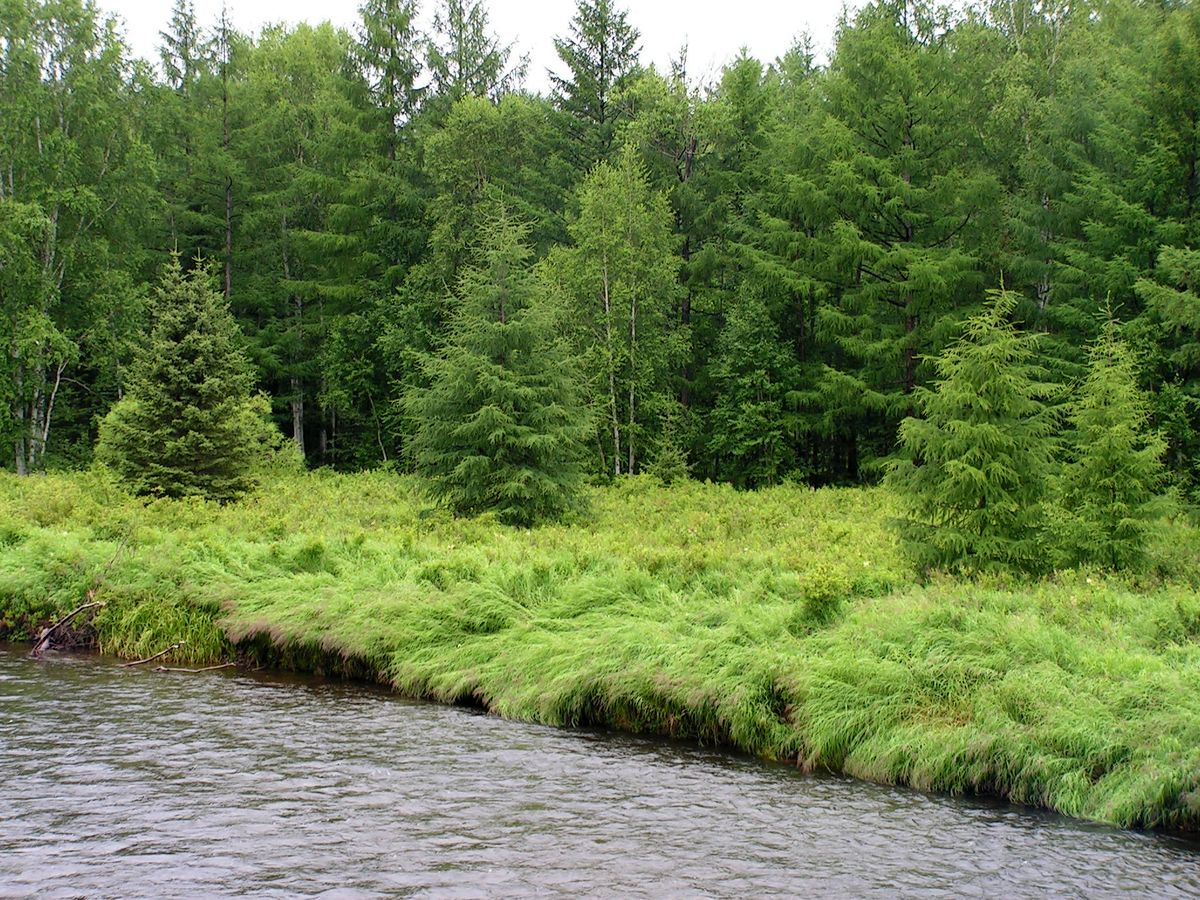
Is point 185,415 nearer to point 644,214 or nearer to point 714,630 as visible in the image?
point 714,630

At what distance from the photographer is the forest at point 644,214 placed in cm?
2914

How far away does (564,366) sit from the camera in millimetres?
22672

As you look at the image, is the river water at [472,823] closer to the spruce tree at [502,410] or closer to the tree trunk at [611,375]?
the spruce tree at [502,410]

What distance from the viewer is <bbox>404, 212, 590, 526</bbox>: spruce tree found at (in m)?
21.2

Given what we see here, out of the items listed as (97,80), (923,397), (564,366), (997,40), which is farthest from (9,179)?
(997,40)

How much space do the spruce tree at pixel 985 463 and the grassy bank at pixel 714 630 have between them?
0.76m

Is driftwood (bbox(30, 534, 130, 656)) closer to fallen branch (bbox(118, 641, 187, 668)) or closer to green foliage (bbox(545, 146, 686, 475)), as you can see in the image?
fallen branch (bbox(118, 641, 187, 668))

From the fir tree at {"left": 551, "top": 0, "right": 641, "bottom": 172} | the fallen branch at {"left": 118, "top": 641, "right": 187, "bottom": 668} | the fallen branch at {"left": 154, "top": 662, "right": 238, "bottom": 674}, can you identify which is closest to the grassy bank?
the fallen branch at {"left": 118, "top": 641, "right": 187, "bottom": 668}

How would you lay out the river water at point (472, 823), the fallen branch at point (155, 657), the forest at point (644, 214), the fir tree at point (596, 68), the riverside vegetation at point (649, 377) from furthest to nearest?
1. the fir tree at point (596, 68)
2. the forest at point (644, 214)
3. the fallen branch at point (155, 657)
4. the riverside vegetation at point (649, 377)
5. the river water at point (472, 823)

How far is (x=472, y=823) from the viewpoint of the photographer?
8.19 m

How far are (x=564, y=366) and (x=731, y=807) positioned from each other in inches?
589

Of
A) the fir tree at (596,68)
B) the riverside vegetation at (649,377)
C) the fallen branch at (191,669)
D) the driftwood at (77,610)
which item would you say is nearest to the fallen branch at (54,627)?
the driftwood at (77,610)

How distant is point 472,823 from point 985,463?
8.42 meters

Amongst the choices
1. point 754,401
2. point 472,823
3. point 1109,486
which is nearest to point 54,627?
point 472,823
